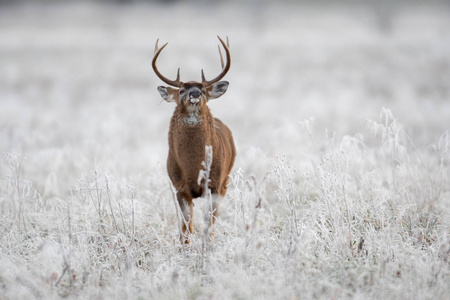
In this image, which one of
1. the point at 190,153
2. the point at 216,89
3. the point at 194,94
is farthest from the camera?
the point at 216,89

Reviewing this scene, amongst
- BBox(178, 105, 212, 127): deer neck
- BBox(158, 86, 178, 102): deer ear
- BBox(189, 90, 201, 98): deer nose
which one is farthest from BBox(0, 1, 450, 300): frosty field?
BBox(189, 90, 201, 98): deer nose

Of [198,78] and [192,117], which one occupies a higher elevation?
[198,78]

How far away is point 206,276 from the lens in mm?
3914

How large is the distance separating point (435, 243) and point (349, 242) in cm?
76

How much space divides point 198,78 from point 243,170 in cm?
1182

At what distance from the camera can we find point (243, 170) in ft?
17.5

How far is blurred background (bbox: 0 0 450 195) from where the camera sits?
855 cm

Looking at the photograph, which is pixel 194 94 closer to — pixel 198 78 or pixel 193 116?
pixel 193 116

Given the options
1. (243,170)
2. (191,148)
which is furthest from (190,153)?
(243,170)

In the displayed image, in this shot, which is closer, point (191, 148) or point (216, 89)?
point (191, 148)

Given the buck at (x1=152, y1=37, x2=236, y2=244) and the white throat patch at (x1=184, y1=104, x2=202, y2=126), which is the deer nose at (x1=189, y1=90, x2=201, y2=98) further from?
the white throat patch at (x1=184, y1=104, x2=202, y2=126)

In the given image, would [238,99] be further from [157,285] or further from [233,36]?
[233,36]

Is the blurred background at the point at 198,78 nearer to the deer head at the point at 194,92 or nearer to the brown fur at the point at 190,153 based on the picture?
the brown fur at the point at 190,153

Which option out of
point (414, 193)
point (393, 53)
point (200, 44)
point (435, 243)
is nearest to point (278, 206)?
point (414, 193)
